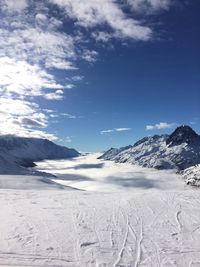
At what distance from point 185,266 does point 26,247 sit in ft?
21.6

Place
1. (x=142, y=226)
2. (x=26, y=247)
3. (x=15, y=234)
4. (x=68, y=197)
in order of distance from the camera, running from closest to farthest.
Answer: (x=26, y=247), (x=15, y=234), (x=142, y=226), (x=68, y=197)

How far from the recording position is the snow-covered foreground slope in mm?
14078

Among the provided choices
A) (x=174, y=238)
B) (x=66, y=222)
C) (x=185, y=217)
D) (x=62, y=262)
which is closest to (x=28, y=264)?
(x=62, y=262)

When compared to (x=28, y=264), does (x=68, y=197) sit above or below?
above

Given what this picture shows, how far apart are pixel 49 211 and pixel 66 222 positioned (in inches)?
112

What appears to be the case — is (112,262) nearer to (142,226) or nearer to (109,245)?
(109,245)

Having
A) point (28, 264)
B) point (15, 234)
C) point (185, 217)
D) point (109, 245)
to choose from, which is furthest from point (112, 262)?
point (185, 217)

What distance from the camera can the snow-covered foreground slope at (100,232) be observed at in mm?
14078

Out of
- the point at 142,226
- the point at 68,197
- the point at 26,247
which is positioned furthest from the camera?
the point at 68,197

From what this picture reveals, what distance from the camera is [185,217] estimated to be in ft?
67.4

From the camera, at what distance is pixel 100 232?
17609mm

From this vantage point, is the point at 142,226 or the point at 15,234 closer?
the point at 15,234

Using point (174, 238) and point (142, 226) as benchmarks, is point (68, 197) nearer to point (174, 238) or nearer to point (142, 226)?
point (142, 226)

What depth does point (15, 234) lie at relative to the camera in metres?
16.7
